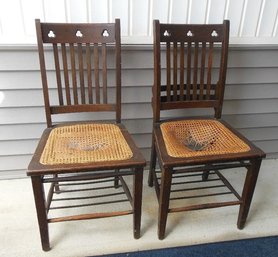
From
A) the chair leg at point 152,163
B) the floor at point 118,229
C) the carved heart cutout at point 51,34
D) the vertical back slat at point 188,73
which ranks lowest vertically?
the floor at point 118,229

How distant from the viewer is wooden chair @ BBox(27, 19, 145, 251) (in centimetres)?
119

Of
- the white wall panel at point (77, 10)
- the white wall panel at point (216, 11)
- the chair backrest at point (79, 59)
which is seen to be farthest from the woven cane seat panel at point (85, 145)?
the white wall panel at point (216, 11)

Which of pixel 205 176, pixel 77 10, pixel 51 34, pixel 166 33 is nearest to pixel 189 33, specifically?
pixel 166 33

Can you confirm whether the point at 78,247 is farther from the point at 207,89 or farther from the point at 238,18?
the point at 238,18

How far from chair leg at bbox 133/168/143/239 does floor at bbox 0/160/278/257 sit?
7 cm

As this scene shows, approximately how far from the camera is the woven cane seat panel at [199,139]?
1.30 meters

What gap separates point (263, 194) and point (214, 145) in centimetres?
69

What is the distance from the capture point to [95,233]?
1.48m

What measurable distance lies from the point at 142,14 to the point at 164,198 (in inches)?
38.0

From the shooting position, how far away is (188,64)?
1.52 meters

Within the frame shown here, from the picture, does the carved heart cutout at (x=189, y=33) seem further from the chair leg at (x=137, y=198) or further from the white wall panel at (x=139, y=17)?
the chair leg at (x=137, y=198)

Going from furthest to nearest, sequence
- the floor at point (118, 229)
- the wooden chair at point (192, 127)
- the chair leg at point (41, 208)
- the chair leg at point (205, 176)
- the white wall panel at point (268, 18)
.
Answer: the chair leg at point (205, 176) → the white wall panel at point (268, 18) → the floor at point (118, 229) → the wooden chair at point (192, 127) → the chair leg at point (41, 208)

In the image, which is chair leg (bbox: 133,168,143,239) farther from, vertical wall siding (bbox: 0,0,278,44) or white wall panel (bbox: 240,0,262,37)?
white wall panel (bbox: 240,0,262,37)

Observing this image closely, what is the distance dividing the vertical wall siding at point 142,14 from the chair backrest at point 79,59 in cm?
12
